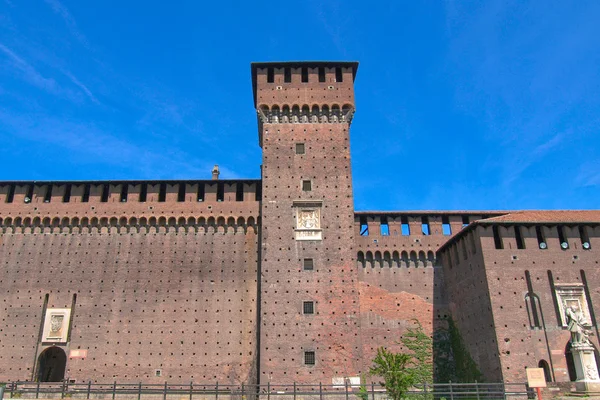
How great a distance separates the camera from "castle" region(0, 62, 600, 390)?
2220cm

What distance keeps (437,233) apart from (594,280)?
7.71 meters

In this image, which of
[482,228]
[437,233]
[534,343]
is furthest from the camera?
[437,233]

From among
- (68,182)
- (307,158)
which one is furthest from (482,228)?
(68,182)

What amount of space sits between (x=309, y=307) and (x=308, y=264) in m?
2.03

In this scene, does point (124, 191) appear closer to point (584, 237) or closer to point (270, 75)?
point (270, 75)

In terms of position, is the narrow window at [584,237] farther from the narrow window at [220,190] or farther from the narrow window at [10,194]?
the narrow window at [10,194]

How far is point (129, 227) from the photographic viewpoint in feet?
87.6

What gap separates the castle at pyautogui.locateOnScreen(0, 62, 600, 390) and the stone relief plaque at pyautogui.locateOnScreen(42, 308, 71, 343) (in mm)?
63

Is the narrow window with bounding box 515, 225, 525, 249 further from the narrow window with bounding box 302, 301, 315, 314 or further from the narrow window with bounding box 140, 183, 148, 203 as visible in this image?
the narrow window with bounding box 140, 183, 148, 203

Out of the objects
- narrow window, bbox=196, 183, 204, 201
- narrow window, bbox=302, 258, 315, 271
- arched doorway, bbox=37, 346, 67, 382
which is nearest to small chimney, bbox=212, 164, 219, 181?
narrow window, bbox=196, 183, 204, 201

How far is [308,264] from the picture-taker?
24188mm

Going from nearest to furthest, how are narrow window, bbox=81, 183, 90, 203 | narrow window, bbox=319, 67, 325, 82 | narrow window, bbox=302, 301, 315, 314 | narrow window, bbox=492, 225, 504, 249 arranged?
narrow window, bbox=492, 225, 504, 249
narrow window, bbox=302, 301, 315, 314
narrow window, bbox=81, 183, 90, 203
narrow window, bbox=319, 67, 325, 82

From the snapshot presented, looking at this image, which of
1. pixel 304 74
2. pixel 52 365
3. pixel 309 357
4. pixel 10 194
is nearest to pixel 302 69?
pixel 304 74

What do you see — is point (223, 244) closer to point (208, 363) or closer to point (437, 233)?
point (208, 363)
